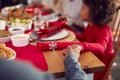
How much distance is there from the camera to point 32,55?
1.21 metres

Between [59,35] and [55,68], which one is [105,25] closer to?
[59,35]

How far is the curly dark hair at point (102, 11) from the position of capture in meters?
1.50

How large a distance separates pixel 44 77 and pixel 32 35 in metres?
1.04

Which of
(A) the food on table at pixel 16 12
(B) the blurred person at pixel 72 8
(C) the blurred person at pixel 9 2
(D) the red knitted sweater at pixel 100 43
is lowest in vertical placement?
(C) the blurred person at pixel 9 2

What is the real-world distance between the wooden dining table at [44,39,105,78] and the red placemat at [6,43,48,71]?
0.03 m

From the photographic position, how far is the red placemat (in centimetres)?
111

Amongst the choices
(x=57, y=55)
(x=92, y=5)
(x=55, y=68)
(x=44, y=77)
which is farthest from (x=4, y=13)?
(x=44, y=77)

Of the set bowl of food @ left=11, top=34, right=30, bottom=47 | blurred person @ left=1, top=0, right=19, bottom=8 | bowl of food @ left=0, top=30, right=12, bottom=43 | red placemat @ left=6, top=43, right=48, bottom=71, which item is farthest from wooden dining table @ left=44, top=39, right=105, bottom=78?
blurred person @ left=1, top=0, right=19, bottom=8

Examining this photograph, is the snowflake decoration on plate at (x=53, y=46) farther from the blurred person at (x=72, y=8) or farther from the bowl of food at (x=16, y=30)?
the blurred person at (x=72, y=8)

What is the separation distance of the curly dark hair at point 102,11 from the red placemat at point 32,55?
0.50m

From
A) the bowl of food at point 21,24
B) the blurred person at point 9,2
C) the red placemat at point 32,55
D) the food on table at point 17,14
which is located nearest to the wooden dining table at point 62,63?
the red placemat at point 32,55

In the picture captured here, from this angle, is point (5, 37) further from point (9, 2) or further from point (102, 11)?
point (9, 2)

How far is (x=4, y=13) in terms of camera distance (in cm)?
204

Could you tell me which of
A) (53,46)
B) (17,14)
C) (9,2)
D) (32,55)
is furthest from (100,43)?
(9,2)
